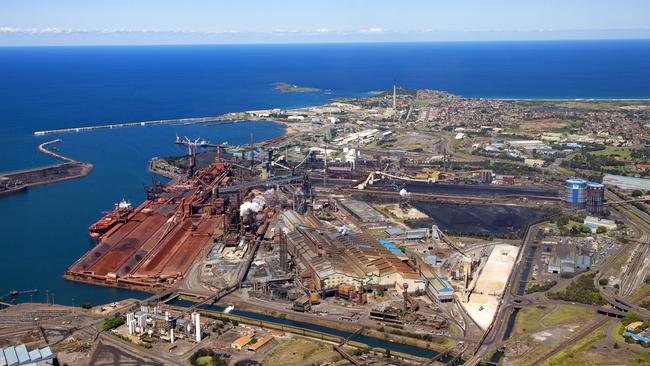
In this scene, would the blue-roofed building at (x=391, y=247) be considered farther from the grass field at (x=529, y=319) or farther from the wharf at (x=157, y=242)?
the wharf at (x=157, y=242)

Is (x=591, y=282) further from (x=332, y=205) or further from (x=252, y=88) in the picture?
(x=252, y=88)

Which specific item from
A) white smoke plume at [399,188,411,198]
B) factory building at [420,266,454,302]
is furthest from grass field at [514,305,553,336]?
white smoke plume at [399,188,411,198]

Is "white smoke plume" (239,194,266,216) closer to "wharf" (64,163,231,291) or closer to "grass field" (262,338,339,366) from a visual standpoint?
"wharf" (64,163,231,291)

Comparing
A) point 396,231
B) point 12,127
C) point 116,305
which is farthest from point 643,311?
point 12,127

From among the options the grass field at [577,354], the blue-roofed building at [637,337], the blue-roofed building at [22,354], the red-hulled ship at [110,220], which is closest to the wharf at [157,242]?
the red-hulled ship at [110,220]

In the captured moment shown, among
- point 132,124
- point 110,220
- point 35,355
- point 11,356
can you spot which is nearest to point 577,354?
point 35,355
